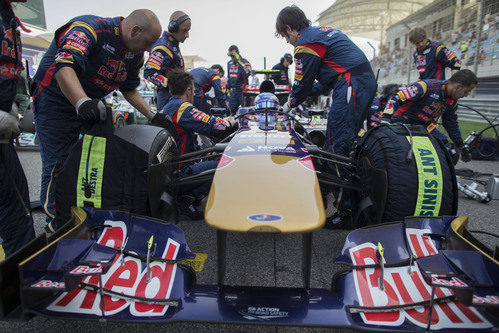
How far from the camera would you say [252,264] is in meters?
2.04

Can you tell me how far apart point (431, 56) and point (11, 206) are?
219 inches

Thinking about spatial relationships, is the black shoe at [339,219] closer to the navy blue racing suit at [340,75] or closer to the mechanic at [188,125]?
the navy blue racing suit at [340,75]

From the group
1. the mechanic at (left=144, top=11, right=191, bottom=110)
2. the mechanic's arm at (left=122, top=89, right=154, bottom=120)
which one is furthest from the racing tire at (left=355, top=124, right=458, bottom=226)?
the mechanic at (left=144, top=11, right=191, bottom=110)

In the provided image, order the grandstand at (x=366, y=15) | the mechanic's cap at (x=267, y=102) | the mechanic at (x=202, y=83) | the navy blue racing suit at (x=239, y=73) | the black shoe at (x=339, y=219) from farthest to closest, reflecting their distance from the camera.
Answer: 1. the grandstand at (x=366, y=15)
2. the navy blue racing suit at (x=239, y=73)
3. the mechanic at (x=202, y=83)
4. the mechanic's cap at (x=267, y=102)
5. the black shoe at (x=339, y=219)

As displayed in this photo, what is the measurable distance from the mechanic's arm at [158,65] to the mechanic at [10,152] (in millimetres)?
2223

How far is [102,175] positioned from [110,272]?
570 millimetres

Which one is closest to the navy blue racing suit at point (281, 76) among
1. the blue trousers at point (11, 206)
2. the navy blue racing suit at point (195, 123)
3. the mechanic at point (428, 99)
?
the mechanic at point (428, 99)

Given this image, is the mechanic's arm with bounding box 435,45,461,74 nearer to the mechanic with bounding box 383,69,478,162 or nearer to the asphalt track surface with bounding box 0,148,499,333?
the mechanic with bounding box 383,69,478,162

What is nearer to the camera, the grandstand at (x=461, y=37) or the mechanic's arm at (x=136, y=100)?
the mechanic's arm at (x=136, y=100)

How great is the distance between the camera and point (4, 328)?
4.66 ft

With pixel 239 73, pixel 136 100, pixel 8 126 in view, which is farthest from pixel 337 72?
pixel 239 73

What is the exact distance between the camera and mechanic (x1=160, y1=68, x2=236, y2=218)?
110 inches

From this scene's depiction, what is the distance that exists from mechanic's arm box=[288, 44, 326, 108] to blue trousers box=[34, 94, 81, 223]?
1.96m

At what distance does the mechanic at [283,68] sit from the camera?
8914 millimetres
